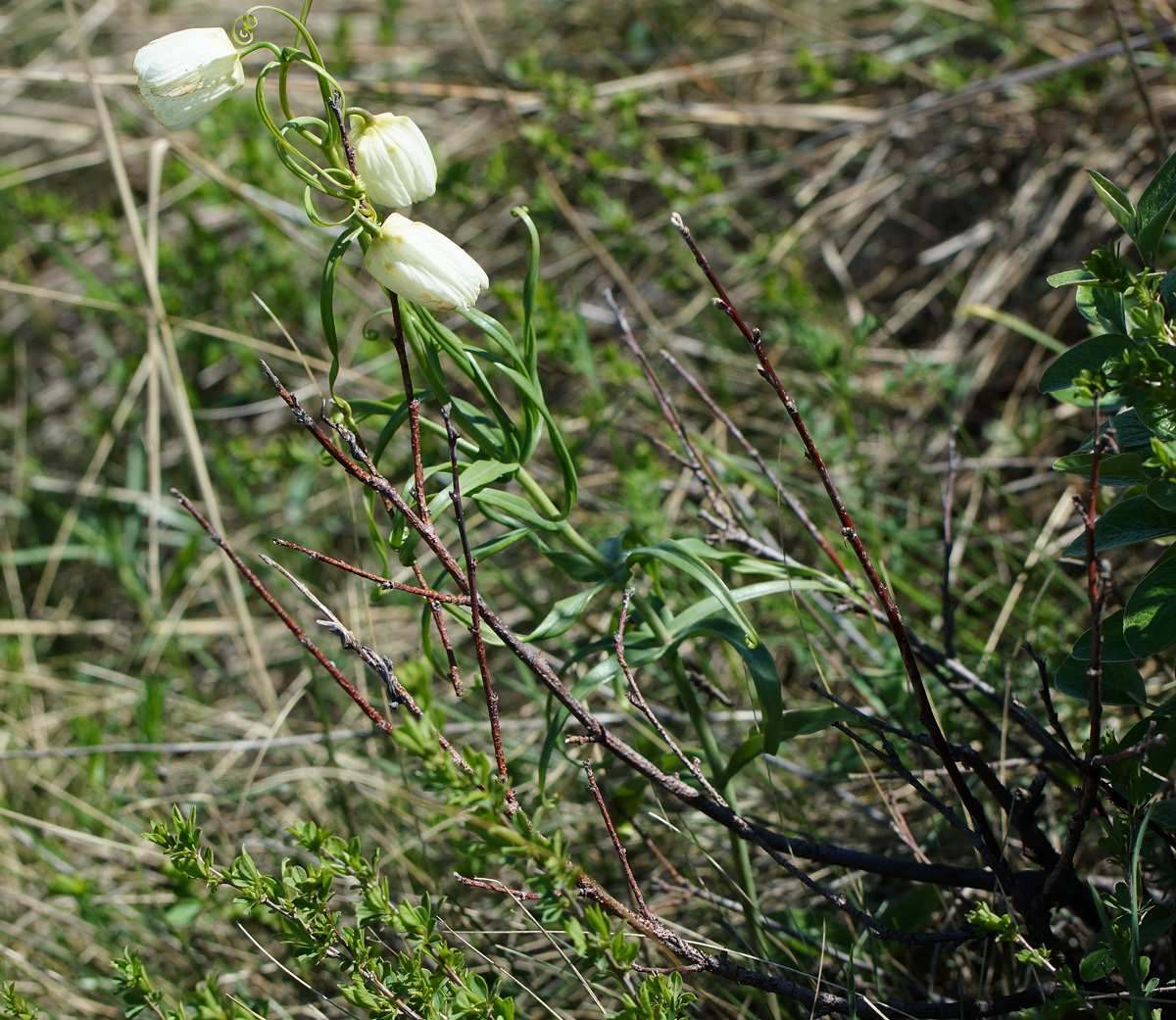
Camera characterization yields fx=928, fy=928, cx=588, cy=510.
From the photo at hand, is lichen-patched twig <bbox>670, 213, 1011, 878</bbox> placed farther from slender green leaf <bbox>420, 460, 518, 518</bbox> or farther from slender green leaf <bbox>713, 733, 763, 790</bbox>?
slender green leaf <bbox>420, 460, 518, 518</bbox>

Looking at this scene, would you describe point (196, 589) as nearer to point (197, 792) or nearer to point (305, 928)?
point (197, 792)

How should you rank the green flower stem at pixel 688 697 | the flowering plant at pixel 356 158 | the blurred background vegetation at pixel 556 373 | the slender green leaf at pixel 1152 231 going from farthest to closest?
the blurred background vegetation at pixel 556 373 < the green flower stem at pixel 688 697 < the slender green leaf at pixel 1152 231 < the flowering plant at pixel 356 158

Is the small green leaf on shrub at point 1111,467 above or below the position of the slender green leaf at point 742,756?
above

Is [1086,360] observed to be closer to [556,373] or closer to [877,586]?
[877,586]

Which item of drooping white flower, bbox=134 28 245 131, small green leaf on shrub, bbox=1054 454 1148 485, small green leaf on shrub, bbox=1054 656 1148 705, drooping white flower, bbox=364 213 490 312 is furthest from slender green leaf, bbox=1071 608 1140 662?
drooping white flower, bbox=134 28 245 131

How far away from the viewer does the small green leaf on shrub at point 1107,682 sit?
1.03 metres

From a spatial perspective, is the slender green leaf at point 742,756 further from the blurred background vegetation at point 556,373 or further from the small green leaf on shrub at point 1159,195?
the small green leaf on shrub at point 1159,195

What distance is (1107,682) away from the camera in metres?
1.05

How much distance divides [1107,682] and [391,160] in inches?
37.4

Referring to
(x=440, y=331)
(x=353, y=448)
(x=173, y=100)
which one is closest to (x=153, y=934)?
(x=353, y=448)

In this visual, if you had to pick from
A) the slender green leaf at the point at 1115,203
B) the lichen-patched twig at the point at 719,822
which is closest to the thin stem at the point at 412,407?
the lichen-patched twig at the point at 719,822

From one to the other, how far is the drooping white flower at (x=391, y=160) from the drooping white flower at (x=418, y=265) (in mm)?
33

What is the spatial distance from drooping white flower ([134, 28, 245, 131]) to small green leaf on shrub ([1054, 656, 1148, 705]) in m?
1.07

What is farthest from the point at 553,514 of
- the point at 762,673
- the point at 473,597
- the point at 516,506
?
the point at 762,673
